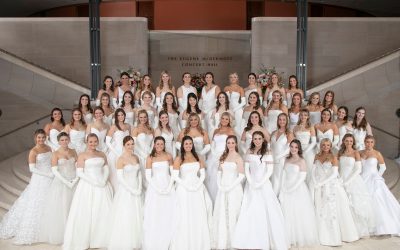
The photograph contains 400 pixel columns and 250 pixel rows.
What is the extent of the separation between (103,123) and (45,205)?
1719 millimetres

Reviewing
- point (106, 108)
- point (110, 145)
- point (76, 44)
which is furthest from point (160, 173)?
point (76, 44)

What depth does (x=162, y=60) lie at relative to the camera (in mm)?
15516

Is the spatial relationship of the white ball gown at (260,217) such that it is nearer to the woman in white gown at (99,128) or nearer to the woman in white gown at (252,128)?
the woman in white gown at (252,128)

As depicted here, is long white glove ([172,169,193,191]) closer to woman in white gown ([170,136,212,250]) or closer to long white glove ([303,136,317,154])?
woman in white gown ([170,136,212,250])

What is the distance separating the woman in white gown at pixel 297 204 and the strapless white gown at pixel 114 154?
2525 mm

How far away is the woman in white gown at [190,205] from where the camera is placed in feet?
22.1

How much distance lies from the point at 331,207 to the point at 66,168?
3851 mm

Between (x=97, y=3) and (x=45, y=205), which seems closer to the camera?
(x=45, y=205)

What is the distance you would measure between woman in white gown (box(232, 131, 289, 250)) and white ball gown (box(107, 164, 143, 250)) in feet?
4.39

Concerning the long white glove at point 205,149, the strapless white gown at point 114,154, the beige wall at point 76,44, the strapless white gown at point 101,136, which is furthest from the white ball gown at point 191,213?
the beige wall at point 76,44

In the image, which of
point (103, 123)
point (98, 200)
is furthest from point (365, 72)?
point (98, 200)

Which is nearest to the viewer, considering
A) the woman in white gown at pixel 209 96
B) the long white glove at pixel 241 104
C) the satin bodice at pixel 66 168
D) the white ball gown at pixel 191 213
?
the white ball gown at pixel 191 213

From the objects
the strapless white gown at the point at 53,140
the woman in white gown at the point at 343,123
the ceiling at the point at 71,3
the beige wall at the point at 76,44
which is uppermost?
the ceiling at the point at 71,3

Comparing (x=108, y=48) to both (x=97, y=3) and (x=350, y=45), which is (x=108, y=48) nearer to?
(x=97, y=3)
